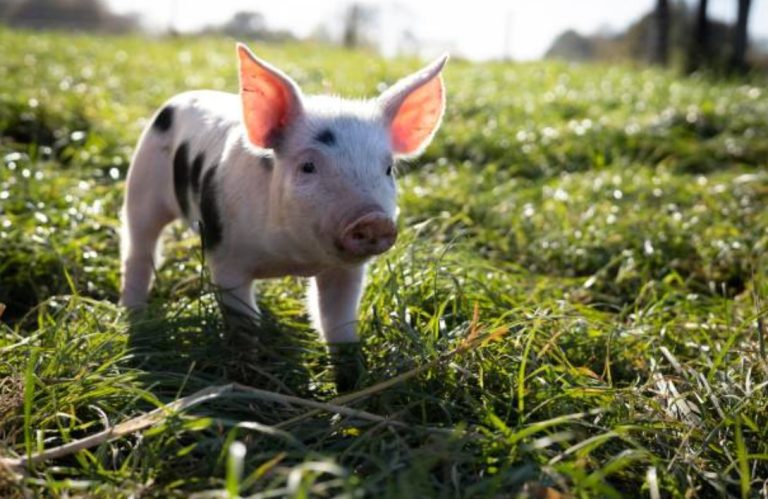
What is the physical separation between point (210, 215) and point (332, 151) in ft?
2.12

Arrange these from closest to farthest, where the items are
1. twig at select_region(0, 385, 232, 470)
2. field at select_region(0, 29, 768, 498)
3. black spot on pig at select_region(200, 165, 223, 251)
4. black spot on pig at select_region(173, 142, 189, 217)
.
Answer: twig at select_region(0, 385, 232, 470) < field at select_region(0, 29, 768, 498) < black spot on pig at select_region(200, 165, 223, 251) < black spot on pig at select_region(173, 142, 189, 217)

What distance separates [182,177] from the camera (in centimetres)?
403

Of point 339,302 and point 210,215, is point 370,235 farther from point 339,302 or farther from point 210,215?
point 210,215

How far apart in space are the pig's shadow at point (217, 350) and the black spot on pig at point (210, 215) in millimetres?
263

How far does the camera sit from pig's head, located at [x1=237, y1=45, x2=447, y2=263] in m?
3.04

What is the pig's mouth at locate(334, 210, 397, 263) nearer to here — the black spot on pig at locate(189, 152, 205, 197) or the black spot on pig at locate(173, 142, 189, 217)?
the black spot on pig at locate(189, 152, 205, 197)

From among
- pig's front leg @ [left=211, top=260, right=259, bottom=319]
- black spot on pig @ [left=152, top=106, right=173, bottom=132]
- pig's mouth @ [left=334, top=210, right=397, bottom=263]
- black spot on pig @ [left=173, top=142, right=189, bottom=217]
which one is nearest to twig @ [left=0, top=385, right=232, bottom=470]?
pig's mouth @ [left=334, top=210, right=397, bottom=263]

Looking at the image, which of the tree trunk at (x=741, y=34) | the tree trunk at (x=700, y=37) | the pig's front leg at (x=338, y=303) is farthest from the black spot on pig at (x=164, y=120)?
the tree trunk at (x=700, y=37)

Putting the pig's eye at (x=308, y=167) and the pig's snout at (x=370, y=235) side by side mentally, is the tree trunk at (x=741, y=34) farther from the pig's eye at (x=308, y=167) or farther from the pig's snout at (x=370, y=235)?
the pig's snout at (x=370, y=235)

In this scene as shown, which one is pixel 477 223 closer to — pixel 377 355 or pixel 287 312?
pixel 287 312

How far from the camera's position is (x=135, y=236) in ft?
13.8

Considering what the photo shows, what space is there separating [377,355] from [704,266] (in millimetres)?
2309

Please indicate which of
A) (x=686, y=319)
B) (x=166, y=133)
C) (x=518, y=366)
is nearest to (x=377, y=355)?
(x=518, y=366)

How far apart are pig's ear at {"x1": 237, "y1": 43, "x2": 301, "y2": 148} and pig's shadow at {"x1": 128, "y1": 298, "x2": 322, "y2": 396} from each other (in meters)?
0.69
